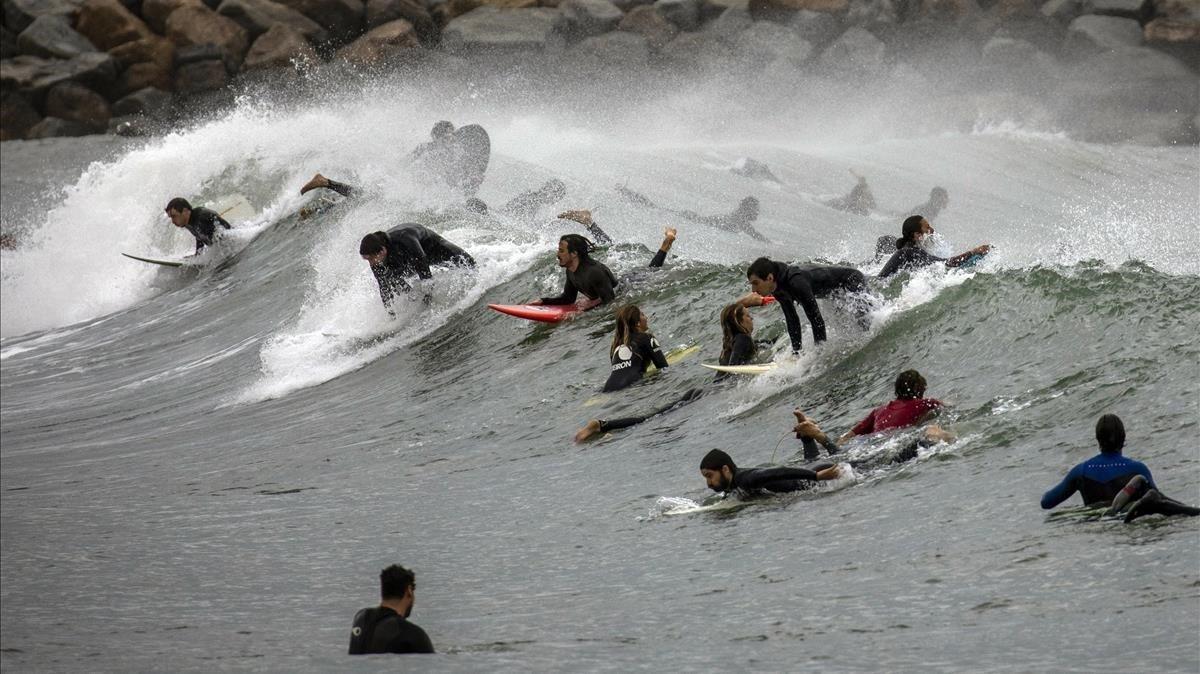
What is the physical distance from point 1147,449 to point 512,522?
384 cm

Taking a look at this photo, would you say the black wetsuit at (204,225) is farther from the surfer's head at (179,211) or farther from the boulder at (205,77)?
the boulder at (205,77)

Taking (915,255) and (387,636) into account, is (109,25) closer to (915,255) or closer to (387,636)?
(915,255)

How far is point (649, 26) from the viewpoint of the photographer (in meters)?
40.3

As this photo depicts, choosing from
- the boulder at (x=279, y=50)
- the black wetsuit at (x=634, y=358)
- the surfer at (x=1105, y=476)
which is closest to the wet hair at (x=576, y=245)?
the black wetsuit at (x=634, y=358)

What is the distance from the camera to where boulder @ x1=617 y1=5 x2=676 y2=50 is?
40.0m

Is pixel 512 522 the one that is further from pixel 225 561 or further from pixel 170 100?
pixel 170 100

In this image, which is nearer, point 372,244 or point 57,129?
point 372,244

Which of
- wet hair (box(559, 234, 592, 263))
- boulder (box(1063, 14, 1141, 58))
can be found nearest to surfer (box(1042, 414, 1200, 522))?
wet hair (box(559, 234, 592, 263))

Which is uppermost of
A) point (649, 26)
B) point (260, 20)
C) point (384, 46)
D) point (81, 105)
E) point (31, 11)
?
point (649, 26)

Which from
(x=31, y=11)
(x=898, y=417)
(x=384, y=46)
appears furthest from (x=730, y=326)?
(x=31, y=11)

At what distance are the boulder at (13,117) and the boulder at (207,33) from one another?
3.91 m

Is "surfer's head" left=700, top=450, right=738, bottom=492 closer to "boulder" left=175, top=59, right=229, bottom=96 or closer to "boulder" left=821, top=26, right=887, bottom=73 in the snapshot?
"boulder" left=821, top=26, right=887, bottom=73

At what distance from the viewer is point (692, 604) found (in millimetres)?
7609

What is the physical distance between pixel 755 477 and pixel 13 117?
34426 mm
